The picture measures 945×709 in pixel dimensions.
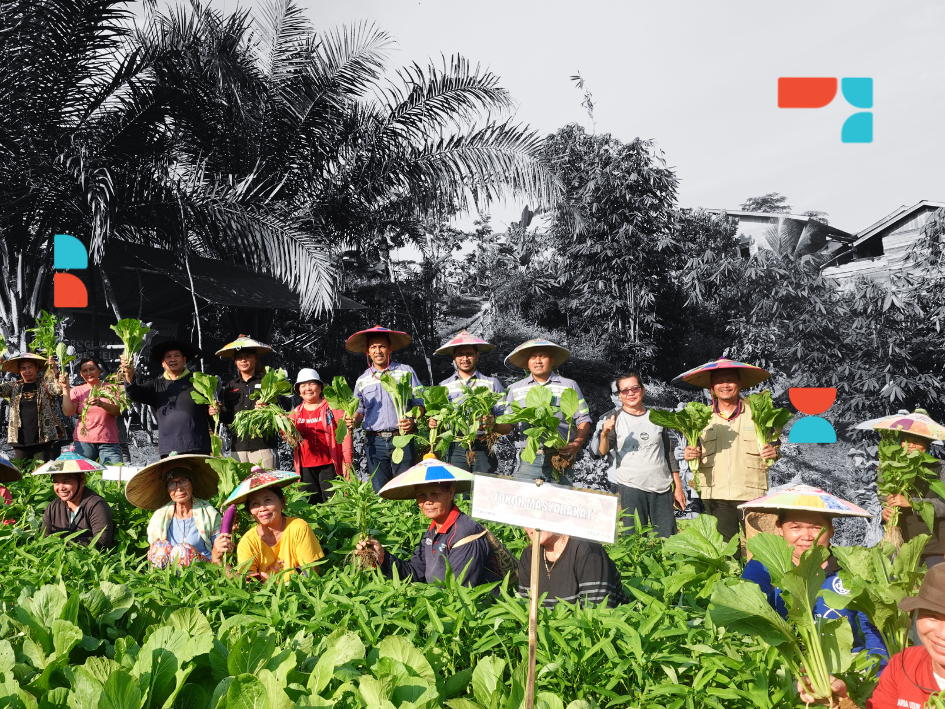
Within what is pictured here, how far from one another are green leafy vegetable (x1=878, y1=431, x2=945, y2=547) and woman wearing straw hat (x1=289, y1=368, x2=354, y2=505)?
323 cm

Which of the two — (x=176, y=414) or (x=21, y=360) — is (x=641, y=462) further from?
(x=21, y=360)

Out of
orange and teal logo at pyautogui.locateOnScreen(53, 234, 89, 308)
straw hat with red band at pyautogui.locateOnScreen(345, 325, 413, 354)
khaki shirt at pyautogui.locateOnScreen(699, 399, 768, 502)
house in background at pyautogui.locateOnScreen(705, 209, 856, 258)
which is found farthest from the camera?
house in background at pyautogui.locateOnScreen(705, 209, 856, 258)

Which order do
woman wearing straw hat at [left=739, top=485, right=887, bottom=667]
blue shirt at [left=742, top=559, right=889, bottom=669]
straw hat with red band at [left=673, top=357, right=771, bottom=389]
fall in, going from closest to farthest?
blue shirt at [left=742, top=559, right=889, bottom=669]
woman wearing straw hat at [left=739, top=485, right=887, bottom=667]
straw hat with red band at [left=673, top=357, right=771, bottom=389]

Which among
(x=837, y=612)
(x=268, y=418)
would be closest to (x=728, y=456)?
(x=837, y=612)

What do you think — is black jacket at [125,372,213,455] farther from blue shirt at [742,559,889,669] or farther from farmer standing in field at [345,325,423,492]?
blue shirt at [742,559,889,669]

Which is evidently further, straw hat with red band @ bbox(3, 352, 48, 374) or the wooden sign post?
straw hat with red band @ bbox(3, 352, 48, 374)

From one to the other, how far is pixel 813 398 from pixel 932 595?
865cm

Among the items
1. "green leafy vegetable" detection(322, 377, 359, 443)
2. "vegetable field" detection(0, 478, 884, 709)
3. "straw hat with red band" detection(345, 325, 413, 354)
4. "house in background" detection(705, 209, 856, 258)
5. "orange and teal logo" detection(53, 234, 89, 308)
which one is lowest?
"vegetable field" detection(0, 478, 884, 709)

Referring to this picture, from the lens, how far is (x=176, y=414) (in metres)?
4.97

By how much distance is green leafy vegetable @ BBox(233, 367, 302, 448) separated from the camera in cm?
462

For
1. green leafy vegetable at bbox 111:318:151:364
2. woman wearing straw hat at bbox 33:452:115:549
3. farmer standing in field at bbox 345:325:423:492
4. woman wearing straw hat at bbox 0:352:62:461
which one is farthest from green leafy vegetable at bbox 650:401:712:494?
woman wearing straw hat at bbox 0:352:62:461

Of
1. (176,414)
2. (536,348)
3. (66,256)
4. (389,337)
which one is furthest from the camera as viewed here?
(66,256)

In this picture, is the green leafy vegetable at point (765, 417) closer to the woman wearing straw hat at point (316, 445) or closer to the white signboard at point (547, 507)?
the white signboard at point (547, 507)

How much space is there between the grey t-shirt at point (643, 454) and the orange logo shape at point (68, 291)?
815 centimetres
